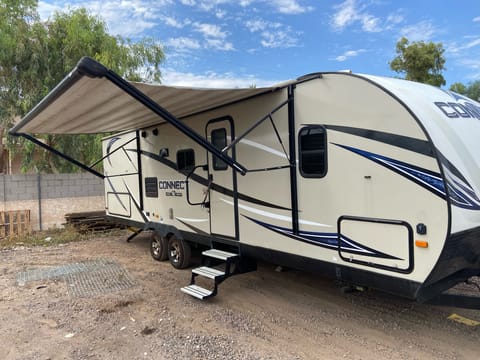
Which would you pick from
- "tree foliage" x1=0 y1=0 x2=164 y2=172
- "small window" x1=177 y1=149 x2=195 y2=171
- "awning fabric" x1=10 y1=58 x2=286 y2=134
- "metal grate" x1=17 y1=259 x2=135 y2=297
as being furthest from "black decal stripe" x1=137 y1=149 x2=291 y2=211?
"tree foliage" x1=0 y1=0 x2=164 y2=172

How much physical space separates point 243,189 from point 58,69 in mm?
10167

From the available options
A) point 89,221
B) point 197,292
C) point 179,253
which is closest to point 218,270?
point 197,292

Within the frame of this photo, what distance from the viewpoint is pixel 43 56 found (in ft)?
39.0

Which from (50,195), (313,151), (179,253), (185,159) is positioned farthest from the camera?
(50,195)

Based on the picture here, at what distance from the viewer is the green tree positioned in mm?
15820

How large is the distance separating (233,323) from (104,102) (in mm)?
3130

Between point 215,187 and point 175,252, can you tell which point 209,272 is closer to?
point 215,187

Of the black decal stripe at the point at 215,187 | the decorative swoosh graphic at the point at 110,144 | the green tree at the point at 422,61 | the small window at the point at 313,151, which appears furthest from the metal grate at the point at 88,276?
the green tree at the point at 422,61

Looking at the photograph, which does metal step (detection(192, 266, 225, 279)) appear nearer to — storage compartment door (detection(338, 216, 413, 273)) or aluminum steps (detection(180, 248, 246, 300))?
aluminum steps (detection(180, 248, 246, 300))

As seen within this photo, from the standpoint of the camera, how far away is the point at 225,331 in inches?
161

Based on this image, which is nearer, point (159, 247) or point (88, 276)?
point (88, 276)

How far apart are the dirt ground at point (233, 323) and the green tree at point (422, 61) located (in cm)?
1353

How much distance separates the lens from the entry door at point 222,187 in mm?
5125

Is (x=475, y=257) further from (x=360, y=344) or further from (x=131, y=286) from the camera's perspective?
(x=131, y=286)
